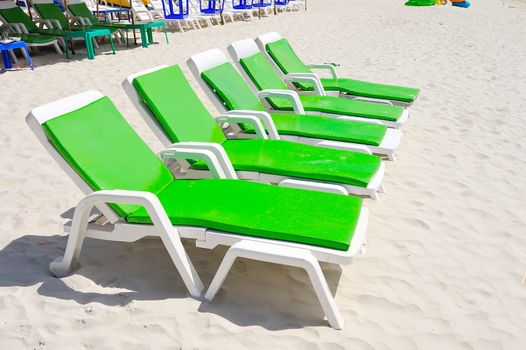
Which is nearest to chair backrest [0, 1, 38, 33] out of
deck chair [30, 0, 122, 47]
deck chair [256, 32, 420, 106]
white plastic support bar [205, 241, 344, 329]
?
deck chair [30, 0, 122, 47]

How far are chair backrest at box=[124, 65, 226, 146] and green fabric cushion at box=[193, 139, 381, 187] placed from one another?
0.22 meters

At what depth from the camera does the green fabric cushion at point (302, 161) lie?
2.99 m

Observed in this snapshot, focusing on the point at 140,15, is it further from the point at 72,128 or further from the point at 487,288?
the point at 487,288

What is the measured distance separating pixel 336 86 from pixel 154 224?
3.71 m

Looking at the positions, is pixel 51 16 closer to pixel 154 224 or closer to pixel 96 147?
pixel 96 147

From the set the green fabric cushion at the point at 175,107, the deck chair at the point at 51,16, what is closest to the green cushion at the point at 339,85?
the green fabric cushion at the point at 175,107

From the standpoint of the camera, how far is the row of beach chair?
7.57 ft

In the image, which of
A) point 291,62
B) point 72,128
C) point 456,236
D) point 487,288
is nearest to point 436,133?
point 291,62

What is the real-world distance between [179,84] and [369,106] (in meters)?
2.06

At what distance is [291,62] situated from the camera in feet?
18.7

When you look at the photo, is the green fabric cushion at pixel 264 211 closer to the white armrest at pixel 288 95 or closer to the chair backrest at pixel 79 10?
the white armrest at pixel 288 95

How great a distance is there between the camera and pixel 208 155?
9.75 ft

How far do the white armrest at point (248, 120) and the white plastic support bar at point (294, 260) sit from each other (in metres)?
1.58

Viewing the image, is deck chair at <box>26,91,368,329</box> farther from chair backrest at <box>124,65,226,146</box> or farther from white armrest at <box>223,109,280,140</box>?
white armrest at <box>223,109,280,140</box>
